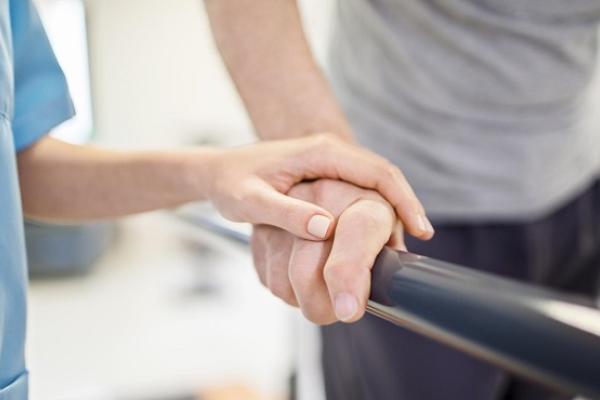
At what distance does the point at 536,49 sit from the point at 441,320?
1.84 ft

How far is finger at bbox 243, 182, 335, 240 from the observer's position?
0.47 metres

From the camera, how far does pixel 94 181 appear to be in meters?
0.63

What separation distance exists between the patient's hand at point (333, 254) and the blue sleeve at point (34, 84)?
218mm

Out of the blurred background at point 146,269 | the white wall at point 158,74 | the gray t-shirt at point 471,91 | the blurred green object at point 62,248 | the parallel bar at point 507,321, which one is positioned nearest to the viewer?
the parallel bar at point 507,321

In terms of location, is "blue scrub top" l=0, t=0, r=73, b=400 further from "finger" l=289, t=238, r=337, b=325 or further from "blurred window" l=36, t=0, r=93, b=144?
"blurred window" l=36, t=0, r=93, b=144

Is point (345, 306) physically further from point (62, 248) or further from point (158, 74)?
point (158, 74)

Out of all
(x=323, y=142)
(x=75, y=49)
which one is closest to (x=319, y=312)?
(x=323, y=142)

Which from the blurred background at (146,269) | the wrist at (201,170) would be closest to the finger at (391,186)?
the wrist at (201,170)

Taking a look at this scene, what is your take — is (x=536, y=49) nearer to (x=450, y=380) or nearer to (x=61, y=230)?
(x=450, y=380)

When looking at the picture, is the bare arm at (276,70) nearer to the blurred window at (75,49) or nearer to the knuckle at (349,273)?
the knuckle at (349,273)

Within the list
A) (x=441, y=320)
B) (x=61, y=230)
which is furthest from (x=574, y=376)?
(x=61, y=230)

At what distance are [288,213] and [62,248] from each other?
5.88 ft

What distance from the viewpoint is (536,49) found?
0.81 metres

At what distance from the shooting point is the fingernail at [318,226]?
0.47 m
